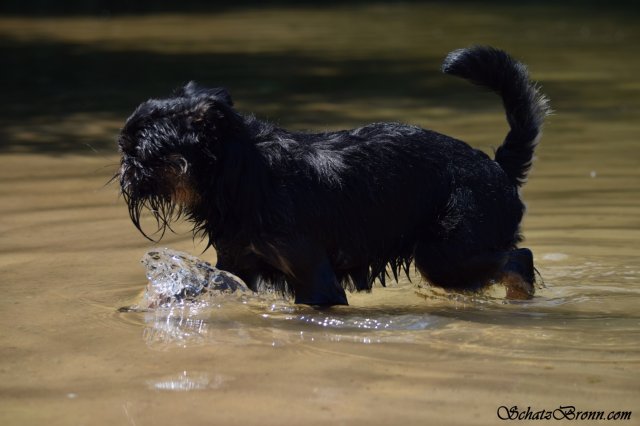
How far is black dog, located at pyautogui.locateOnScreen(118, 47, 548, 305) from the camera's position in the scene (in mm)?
5066

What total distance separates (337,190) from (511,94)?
1.07 m

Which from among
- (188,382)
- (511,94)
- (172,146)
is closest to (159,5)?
(511,94)

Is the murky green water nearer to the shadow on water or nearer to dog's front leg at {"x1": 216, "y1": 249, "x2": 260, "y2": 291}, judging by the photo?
dog's front leg at {"x1": 216, "y1": 249, "x2": 260, "y2": 291}

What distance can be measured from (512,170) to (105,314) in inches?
84.7

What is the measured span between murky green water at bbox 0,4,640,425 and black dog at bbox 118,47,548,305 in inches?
8.4

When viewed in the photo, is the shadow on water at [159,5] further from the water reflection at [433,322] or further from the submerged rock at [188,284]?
the water reflection at [433,322]

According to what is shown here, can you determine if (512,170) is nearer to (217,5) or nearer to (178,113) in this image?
(178,113)

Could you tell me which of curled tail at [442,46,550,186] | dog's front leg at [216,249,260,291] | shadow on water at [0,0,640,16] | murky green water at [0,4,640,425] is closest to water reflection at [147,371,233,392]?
murky green water at [0,4,640,425]

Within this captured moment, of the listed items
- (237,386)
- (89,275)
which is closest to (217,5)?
(89,275)

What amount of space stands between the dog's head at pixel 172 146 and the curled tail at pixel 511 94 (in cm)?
123

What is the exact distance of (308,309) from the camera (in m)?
5.14

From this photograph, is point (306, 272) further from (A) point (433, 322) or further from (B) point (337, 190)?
(A) point (433, 322)

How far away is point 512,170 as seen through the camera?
5.68 m

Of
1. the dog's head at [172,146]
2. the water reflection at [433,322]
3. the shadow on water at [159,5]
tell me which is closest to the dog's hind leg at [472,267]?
the water reflection at [433,322]
